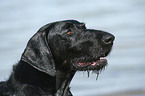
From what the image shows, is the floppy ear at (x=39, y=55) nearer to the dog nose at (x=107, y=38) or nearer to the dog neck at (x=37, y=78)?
the dog neck at (x=37, y=78)

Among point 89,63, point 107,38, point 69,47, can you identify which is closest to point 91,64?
point 89,63

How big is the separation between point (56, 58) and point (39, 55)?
38cm

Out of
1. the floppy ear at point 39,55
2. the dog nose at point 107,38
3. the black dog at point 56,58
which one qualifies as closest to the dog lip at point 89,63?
the black dog at point 56,58

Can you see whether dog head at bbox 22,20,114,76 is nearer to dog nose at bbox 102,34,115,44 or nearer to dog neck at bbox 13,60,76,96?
dog nose at bbox 102,34,115,44

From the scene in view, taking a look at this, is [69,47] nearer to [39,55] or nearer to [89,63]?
[89,63]

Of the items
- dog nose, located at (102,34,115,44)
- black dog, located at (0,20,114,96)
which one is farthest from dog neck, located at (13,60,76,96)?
dog nose, located at (102,34,115,44)

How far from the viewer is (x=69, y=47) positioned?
4605 millimetres

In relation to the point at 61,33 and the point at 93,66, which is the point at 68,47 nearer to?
the point at 61,33

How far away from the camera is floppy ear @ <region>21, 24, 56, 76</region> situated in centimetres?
424

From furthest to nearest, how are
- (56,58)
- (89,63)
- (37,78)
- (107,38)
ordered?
(89,63) → (56,58) → (107,38) → (37,78)

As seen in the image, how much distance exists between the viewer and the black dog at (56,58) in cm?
419

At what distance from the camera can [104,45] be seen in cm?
441

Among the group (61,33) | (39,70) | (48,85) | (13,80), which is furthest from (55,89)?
(61,33)

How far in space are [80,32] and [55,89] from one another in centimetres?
133
